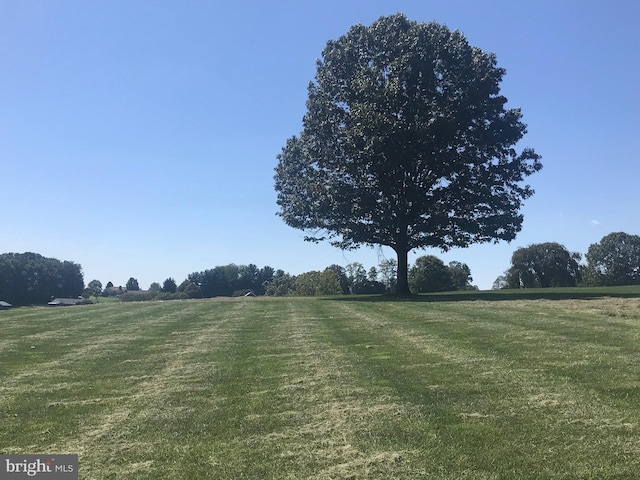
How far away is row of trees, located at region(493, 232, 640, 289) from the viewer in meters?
91.8

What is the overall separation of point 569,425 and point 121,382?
674 centimetres

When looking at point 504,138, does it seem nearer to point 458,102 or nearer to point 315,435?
point 458,102

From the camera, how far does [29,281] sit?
412ft

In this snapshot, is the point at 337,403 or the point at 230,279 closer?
the point at 337,403

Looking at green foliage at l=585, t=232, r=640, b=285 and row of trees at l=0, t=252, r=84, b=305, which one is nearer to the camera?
green foliage at l=585, t=232, r=640, b=285

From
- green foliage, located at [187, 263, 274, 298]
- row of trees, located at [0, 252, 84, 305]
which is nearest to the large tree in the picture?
row of trees, located at [0, 252, 84, 305]

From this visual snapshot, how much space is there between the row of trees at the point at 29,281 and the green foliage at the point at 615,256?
117m

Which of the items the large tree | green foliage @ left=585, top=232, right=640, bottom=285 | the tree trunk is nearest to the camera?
the large tree

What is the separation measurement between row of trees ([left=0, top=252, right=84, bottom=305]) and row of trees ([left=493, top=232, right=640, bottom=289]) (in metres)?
103

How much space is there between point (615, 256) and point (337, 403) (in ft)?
368

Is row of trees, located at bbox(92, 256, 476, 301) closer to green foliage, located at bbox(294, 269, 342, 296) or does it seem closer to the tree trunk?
green foliage, located at bbox(294, 269, 342, 296)

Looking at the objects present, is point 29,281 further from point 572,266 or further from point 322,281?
point 572,266

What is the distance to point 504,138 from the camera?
3253 centimetres

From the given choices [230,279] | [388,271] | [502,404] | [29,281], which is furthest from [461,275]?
[502,404]
